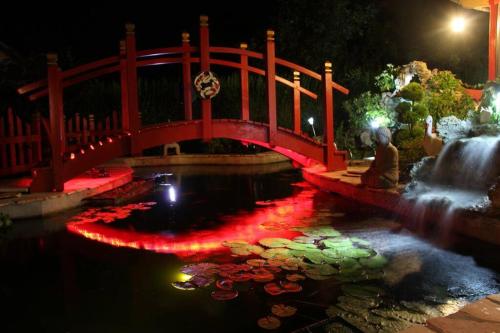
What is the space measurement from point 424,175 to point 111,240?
19.1ft

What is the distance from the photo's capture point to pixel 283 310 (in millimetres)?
4551

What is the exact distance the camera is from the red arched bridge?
9.66 metres

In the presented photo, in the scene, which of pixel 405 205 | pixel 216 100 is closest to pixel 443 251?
pixel 405 205

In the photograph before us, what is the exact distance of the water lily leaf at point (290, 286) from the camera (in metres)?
5.04

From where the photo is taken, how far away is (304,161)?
1371 centimetres

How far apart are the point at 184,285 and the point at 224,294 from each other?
0.53 metres

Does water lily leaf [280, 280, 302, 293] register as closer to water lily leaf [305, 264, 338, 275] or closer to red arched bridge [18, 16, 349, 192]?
water lily leaf [305, 264, 338, 275]

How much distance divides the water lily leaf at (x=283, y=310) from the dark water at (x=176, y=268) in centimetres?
7

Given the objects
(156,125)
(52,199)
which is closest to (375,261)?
(52,199)

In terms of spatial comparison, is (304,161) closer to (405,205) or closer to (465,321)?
(405,205)

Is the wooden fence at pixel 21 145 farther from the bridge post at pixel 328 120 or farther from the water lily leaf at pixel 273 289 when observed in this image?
the water lily leaf at pixel 273 289

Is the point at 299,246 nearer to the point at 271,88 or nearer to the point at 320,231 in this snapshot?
the point at 320,231

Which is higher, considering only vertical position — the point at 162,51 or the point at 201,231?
the point at 162,51

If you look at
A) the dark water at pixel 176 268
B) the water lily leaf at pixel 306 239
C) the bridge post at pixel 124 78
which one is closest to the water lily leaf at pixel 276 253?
the dark water at pixel 176 268
